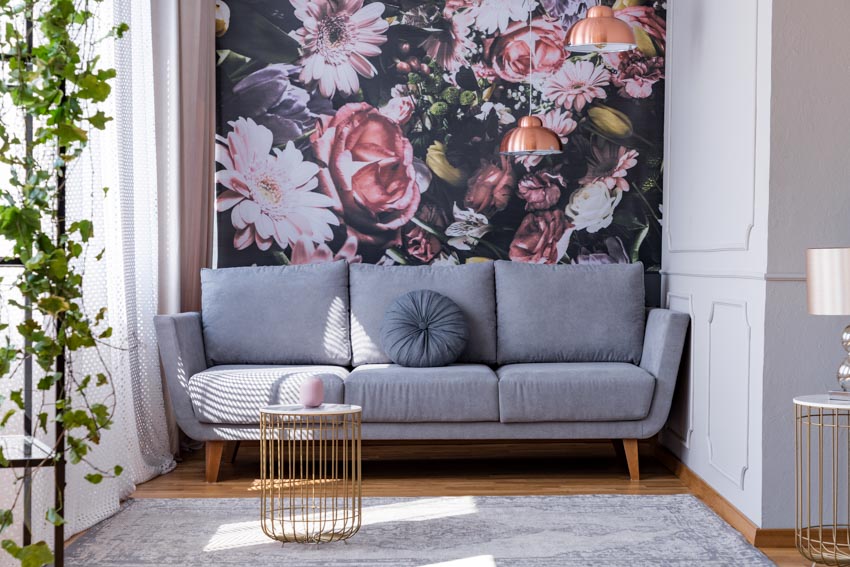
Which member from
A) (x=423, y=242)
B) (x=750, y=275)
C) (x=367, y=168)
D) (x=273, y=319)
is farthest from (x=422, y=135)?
(x=750, y=275)

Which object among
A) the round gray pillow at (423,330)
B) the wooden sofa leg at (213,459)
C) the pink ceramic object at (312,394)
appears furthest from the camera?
the round gray pillow at (423,330)

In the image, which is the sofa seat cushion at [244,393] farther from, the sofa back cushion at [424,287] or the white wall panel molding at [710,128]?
the white wall panel molding at [710,128]

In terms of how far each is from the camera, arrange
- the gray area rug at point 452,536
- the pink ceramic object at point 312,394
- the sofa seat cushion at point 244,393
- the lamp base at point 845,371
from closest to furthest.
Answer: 1. the lamp base at point 845,371
2. the gray area rug at point 452,536
3. the pink ceramic object at point 312,394
4. the sofa seat cushion at point 244,393

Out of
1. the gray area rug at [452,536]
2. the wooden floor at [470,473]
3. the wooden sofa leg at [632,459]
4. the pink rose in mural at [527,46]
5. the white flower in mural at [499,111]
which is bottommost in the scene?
the wooden floor at [470,473]

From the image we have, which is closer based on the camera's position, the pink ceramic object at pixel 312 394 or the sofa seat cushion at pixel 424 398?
the pink ceramic object at pixel 312 394

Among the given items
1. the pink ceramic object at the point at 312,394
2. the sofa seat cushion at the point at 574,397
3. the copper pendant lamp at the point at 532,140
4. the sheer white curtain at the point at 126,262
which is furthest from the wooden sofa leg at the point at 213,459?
the copper pendant lamp at the point at 532,140

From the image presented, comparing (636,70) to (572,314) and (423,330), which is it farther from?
(423,330)

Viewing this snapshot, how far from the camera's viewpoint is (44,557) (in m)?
1.51

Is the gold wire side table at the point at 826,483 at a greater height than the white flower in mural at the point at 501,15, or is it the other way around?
the white flower in mural at the point at 501,15

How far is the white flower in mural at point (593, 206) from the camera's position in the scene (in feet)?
16.5

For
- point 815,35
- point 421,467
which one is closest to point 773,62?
point 815,35

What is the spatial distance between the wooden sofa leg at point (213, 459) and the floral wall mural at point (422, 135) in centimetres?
118

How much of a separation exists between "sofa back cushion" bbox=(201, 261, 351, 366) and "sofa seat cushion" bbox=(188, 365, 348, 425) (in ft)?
1.36

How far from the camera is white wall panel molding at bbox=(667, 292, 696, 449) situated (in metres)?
4.20
